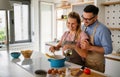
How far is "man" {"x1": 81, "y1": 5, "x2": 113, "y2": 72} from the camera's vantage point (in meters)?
1.76

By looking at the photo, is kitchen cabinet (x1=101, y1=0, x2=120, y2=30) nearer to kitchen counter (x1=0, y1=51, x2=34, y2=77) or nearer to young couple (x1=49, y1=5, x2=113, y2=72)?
young couple (x1=49, y1=5, x2=113, y2=72)

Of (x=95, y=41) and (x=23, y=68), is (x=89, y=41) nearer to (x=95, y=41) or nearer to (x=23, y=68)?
(x=95, y=41)

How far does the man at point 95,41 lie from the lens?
69.4 inches

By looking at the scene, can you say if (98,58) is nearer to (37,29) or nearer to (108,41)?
(108,41)

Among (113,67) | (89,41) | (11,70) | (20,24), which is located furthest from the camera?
(20,24)

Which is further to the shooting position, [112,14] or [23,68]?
[112,14]

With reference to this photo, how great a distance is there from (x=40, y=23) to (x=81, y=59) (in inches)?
121

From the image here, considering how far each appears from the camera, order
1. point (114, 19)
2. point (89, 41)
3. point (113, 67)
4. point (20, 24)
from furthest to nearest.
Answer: point (20, 24) < point (114, 19) < point (113, 67) < point (89, 41)

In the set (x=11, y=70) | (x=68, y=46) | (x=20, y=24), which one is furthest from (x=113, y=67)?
(x=20, y=24)

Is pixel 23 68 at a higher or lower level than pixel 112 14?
lower

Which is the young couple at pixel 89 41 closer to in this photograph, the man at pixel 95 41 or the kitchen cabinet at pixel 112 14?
the man at pixel 95 41

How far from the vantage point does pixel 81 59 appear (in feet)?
6.38

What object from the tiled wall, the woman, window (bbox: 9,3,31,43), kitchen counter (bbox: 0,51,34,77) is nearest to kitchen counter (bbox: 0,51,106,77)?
kitchen counter (bbox: 0,51,34,77)

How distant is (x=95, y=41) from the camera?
1.87 meters
